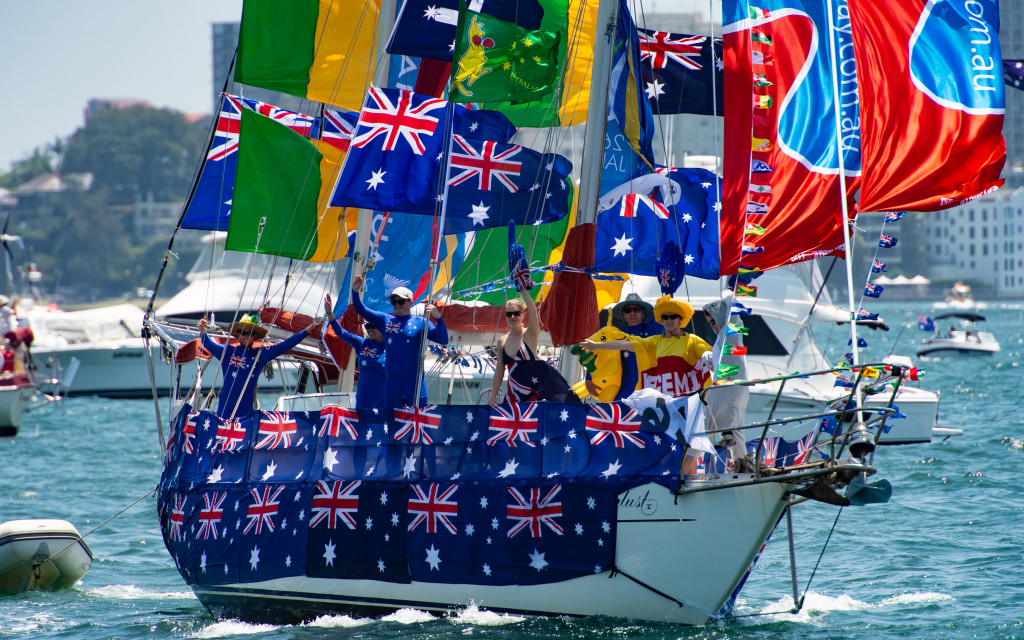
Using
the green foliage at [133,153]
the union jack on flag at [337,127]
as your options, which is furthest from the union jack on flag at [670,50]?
the green foliage at [133,153]

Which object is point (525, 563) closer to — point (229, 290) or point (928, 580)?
point (928, 580)

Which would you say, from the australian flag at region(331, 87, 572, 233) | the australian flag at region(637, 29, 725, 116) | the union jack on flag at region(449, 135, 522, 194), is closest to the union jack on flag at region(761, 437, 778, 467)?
the australian flag at region(331, 87, 572, 233)

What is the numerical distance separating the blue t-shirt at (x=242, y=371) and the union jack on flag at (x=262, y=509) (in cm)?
104

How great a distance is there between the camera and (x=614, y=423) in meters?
8.52

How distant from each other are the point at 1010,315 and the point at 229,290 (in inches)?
3507

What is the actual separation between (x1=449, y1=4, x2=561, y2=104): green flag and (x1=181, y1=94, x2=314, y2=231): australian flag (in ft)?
13.6

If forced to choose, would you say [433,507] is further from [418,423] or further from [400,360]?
[400,360]

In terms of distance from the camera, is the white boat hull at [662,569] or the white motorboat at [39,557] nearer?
the white boat hull at [662,569]

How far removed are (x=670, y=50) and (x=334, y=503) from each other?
5.77 meters

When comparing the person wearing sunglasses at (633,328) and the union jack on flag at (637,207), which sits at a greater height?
the union jack on flag at (637,207)

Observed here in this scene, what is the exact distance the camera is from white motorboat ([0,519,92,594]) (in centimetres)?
1115

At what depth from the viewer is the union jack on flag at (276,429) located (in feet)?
30.7

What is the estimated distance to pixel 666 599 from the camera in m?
8.47

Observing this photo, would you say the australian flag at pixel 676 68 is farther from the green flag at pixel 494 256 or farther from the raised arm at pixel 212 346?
the raised arm at pixel 212 346
